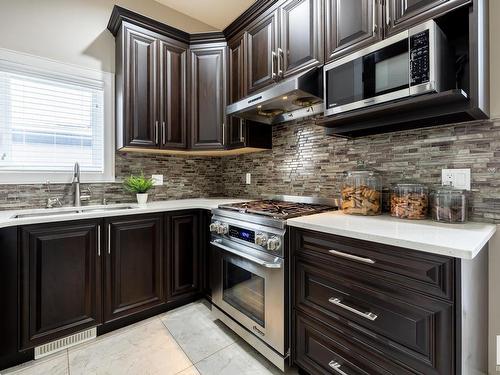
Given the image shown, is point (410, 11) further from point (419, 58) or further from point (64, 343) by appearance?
point (64, 343)

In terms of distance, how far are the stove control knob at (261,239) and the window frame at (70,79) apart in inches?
63.5

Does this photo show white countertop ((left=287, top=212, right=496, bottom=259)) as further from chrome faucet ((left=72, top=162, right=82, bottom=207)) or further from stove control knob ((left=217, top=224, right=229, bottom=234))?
chrome faucet ((left=72, top=162, right=82, bottom=207))

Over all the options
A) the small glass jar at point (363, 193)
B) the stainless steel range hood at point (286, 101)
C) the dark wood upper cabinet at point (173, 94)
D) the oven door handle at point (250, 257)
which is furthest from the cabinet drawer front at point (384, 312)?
the dark wood upper cabinet at point (173, 94)

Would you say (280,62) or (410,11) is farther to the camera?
(280,62)

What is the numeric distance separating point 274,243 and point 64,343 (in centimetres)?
159

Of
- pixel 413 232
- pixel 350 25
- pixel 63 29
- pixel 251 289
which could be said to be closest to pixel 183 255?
pixel 251 289

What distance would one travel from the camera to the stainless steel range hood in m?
1.60

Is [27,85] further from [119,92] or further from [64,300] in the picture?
[64,300]

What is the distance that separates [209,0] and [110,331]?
322 cm

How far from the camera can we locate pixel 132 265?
1.94 meters

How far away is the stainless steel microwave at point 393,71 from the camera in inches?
43.3

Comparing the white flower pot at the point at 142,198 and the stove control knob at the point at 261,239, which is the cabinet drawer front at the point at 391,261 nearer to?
the stove control knob at the point at 261,239

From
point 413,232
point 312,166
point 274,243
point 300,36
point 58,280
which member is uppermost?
point 300,36

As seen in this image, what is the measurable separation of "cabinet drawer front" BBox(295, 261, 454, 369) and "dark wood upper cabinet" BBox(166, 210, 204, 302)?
1.20 meters
